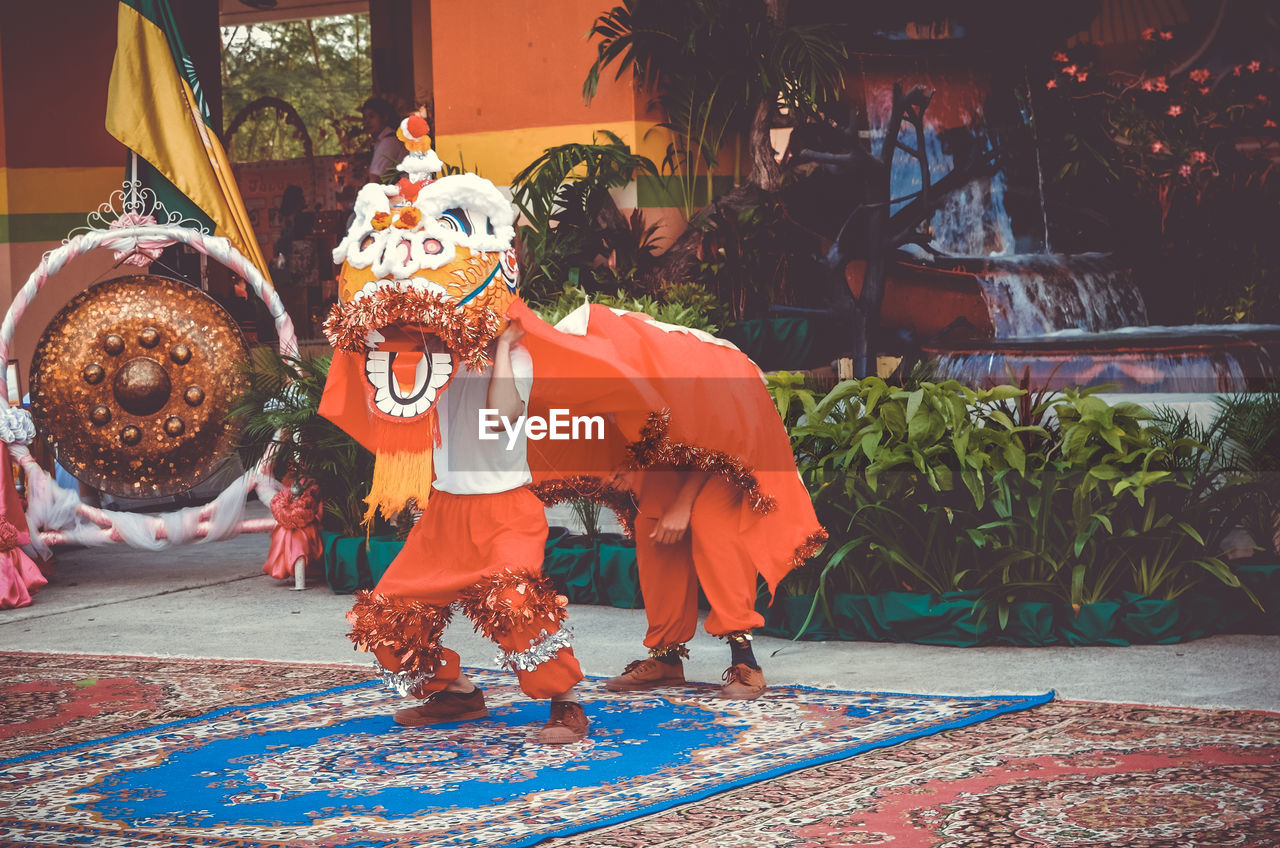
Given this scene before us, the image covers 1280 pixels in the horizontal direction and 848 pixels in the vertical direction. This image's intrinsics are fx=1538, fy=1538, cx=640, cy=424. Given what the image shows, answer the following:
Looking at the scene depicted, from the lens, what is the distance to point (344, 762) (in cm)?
425

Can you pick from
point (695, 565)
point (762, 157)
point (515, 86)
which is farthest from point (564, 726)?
point (515, 86)

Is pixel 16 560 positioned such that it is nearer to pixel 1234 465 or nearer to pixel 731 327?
pixel 731 327

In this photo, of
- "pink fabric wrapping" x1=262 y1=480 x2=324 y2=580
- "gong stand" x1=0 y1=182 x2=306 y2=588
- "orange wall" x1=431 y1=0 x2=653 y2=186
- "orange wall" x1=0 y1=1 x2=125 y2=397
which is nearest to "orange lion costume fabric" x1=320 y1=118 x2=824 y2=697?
"pink fabric wrapping" x1=262 y1=480 x2=324 y2=580

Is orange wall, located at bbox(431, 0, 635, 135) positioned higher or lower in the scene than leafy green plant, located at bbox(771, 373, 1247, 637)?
higher

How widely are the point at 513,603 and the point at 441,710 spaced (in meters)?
0.58

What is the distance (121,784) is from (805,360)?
5923mm

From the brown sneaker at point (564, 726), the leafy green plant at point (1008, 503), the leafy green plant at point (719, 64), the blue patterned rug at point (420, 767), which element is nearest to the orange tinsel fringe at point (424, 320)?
the brown sneaker at point (564, 726)

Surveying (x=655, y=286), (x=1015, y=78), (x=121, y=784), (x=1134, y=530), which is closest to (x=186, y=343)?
(x=655, y=286)

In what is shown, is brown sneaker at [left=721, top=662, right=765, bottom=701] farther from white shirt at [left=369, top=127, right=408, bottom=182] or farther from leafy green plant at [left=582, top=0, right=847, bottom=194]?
white shirt at [left=369, top=127, right=408, bottom=182]

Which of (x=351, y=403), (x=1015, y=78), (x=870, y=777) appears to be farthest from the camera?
(x=1015, y=78)

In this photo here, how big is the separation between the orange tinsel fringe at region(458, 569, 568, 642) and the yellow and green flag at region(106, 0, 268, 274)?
4.79 m

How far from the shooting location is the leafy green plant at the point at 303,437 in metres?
7.16

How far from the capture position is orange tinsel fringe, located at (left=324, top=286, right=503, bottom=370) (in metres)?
4.27

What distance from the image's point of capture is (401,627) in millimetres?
4520
